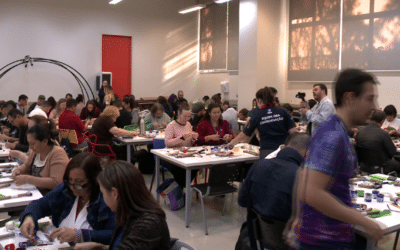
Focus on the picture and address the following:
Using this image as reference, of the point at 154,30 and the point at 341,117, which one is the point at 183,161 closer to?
the point at 341,117

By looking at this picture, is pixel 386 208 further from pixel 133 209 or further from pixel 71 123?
pixel 71 123

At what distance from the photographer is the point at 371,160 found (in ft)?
17.4

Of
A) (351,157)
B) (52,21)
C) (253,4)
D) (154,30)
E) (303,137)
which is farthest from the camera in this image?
(154,30)

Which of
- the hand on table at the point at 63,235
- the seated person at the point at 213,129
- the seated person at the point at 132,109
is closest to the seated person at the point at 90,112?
the seated person at the point at 132,109

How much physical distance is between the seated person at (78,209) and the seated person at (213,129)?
3.44 m

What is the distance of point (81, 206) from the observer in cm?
256

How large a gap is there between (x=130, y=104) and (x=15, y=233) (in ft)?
21.9

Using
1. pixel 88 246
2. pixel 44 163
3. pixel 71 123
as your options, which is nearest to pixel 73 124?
pixel 71 123

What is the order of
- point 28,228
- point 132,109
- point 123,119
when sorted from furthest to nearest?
point 132,109, point 123,119, point 28,228

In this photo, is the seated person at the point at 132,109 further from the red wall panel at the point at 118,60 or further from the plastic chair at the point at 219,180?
the red wall panel at the point at 118,60

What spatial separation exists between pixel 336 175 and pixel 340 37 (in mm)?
9047

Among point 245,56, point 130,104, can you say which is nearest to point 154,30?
point 245,56

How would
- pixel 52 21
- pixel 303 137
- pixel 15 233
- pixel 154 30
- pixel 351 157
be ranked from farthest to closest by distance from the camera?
pixel 154 30 → pixel 52 21 → pixel 303 137 → pixel 15 233 → pixel 351 157

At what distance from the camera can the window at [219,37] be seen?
13.2 metres
